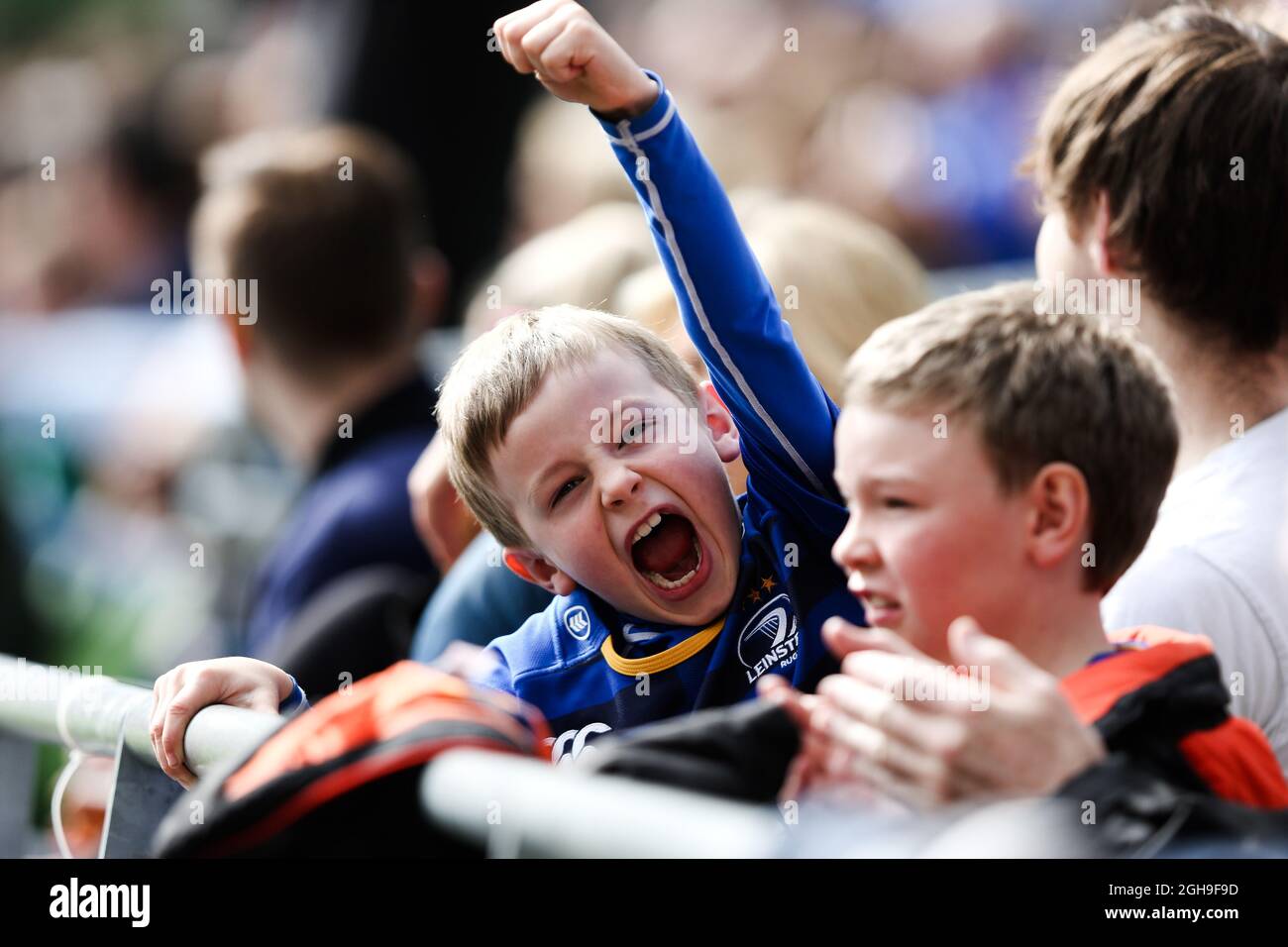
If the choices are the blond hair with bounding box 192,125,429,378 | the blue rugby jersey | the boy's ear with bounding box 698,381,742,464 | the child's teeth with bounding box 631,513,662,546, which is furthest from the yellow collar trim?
the blond hair with bounding box 192,125,429,378

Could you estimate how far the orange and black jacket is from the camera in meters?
1.56

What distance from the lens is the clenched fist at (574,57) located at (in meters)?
1.91

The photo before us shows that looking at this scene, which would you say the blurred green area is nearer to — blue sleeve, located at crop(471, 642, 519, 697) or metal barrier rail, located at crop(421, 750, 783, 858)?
blue sleeve, located at crop(471, 642, 519, 697)

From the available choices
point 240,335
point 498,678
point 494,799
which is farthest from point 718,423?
point 240,335

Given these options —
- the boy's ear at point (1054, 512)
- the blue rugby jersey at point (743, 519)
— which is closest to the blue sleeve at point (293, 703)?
the blue rugby jersey at point (743, 519)

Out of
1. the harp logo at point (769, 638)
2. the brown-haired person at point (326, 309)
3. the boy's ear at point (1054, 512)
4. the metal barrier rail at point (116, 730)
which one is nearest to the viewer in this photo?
the boy's ear at point (1054, 512)

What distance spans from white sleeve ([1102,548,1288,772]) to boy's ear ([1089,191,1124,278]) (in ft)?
1.52

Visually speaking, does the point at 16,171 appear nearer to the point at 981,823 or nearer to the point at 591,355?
the point at 591,355

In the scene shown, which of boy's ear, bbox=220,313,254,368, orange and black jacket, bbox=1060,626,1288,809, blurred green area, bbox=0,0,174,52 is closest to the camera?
orange and black jacket, bbox=1060,626,1288,809

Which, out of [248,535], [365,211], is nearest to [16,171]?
[248,535]

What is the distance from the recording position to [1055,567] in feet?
5.64

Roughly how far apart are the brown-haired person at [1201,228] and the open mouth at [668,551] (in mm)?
599

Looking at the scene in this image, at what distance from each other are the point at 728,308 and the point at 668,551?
35 cm

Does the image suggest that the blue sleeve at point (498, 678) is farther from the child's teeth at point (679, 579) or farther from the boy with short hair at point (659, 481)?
the child's teeth at point (679, 579)
